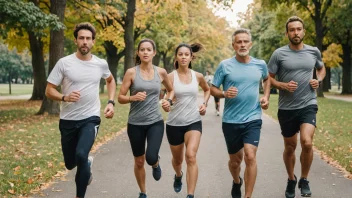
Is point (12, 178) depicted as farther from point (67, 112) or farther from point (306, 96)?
point (306, 96)

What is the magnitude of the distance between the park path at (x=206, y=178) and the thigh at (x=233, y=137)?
0.78m

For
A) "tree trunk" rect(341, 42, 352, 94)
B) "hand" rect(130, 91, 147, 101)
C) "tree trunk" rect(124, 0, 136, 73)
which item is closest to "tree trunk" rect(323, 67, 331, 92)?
"tree trunk" rect(341, 42, 352, 94)

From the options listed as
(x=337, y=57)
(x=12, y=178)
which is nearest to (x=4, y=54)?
(x=337, y=57)

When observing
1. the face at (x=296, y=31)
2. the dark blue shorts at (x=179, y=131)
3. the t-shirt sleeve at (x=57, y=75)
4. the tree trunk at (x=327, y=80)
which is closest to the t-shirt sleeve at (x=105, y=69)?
the t-shirt sleeve at (x=57, y=75)

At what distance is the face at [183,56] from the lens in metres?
5.96

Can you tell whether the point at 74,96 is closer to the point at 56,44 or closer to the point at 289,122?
the point at 289,122

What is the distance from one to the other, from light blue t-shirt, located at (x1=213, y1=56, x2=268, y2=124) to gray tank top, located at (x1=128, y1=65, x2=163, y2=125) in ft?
2.92

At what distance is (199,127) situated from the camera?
5.82 m

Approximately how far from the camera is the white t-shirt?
17.7 ft

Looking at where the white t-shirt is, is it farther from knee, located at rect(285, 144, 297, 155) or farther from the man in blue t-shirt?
knee, located at rect(285, 144, 297, 155)

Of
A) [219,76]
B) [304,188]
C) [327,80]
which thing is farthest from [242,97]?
[327,80]

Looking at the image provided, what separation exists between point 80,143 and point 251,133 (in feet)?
6.71

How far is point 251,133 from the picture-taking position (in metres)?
5.48

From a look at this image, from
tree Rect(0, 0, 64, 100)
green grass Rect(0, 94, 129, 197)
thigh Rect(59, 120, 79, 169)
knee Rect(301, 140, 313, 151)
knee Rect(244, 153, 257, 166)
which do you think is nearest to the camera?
knee Rect(244, 153, 257, 166)
